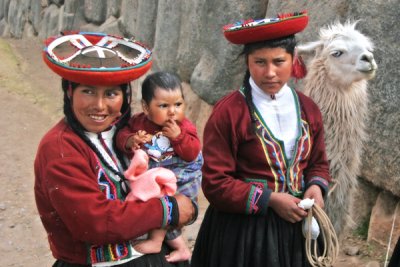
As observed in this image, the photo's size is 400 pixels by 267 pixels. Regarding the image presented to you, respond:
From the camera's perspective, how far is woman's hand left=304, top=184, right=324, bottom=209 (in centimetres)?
219

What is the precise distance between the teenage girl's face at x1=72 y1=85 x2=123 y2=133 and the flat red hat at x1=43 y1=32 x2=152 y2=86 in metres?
0.05

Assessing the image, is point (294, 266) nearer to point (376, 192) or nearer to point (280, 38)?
point (280, 38)

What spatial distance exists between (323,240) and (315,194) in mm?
222

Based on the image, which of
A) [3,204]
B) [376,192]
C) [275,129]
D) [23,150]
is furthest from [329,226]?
[23,150]

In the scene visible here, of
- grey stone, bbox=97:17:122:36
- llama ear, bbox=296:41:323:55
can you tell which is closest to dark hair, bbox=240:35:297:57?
llama ear, bbox=296:41:323:55

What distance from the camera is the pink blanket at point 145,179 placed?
70.7 inches

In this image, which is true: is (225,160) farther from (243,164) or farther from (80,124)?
(80,124)

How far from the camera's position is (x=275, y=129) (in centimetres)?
221

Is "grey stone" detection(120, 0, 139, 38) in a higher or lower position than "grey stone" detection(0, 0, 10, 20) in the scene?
lower

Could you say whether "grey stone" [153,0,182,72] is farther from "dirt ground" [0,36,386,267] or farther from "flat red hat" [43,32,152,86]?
"flat red hat" [43,32,152,86]

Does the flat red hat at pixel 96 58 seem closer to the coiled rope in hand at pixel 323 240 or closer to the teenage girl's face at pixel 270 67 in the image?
the teenage girl's face at pixel 270 67

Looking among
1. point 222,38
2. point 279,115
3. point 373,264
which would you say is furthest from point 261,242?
point 222,38

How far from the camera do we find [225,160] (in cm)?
219

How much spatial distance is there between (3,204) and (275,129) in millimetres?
3305
